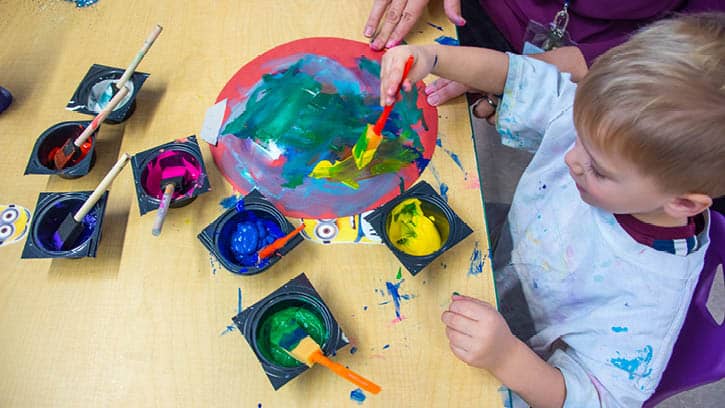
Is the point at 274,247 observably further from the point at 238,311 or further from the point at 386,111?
the point at 386,111

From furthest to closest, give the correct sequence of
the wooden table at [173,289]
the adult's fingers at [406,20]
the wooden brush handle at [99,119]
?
the adult's fingers at [406,20] → the wooden brush handle at [99,119] → the wooden table at [173,289]

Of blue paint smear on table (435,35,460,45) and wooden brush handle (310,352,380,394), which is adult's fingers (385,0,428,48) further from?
wooden brush handle (310,352,380,394)

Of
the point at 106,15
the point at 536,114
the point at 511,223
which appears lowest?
the point at 511,223

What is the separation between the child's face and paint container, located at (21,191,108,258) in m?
0.68

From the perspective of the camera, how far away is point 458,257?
731 mm

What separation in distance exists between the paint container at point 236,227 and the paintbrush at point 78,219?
15cm

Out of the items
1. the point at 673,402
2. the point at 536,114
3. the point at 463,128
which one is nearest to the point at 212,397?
the point at 463,128

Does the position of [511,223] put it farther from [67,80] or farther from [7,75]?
[7,75]

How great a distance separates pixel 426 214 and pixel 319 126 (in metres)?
0.23

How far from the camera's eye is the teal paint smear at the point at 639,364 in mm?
667

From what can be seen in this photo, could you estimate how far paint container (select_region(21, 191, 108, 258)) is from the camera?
68 centimetres

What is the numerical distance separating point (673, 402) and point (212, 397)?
1233mm

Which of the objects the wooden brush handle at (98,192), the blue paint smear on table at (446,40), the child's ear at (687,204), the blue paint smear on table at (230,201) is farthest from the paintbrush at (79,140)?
the child's ear at (687,204)

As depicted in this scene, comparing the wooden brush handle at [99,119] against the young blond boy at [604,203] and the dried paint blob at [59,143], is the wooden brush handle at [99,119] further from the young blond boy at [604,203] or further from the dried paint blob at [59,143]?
the young blond boy at [604,203]
